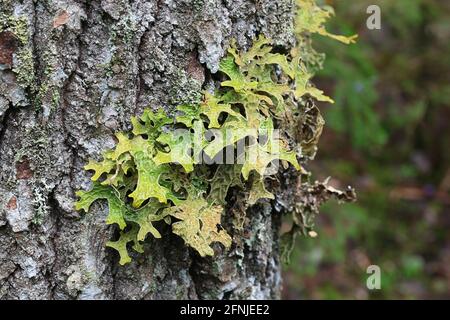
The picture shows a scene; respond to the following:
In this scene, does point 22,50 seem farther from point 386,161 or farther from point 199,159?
point 386,161

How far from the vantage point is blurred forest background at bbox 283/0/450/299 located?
311 cm

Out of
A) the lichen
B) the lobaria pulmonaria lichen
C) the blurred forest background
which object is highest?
the blurred forest background

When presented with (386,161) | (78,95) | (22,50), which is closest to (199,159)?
(78,95)

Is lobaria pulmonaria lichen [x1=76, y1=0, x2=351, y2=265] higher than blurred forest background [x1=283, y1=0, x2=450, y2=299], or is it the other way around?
blurred forest background [x1=283, y1=0, x2=450, y2=299]

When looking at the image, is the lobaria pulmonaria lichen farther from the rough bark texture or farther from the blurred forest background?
the blurred forest background

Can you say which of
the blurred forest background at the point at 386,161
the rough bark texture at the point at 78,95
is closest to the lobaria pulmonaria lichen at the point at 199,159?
the rough bark texture at the point at 78,95

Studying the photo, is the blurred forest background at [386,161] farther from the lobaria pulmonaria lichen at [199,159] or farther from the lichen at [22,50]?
the lichen at [22,50]

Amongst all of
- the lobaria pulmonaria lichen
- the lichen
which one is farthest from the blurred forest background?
the lichen

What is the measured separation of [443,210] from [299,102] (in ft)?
8.74

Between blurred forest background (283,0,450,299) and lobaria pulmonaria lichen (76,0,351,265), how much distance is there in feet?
4.85

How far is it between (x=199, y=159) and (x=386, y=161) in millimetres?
2984

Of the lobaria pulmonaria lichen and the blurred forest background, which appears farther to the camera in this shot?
the blurred forest background

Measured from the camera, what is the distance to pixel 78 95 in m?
1.34
